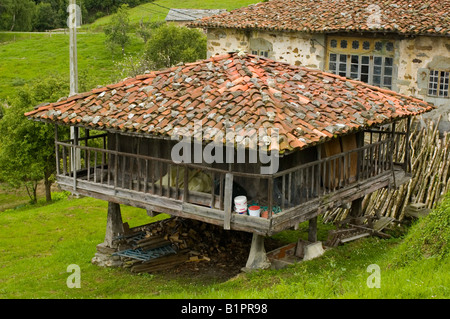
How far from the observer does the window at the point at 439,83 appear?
722 inches

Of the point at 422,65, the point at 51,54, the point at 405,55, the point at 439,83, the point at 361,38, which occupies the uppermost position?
the point at 361,38

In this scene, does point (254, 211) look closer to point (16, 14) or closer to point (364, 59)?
point (364, 59)

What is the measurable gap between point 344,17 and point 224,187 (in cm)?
1125

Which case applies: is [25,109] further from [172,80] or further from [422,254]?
[422,254]

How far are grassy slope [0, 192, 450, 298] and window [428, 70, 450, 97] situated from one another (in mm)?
6335

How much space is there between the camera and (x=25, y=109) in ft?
82.6

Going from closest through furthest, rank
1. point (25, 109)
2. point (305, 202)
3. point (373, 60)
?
point (305, 202) → point (373, 60) → point (25, 109)

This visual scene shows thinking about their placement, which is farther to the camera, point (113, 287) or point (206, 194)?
point (113, 287)

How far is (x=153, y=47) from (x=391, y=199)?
80.4 ft

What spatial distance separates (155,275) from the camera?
12781 mm

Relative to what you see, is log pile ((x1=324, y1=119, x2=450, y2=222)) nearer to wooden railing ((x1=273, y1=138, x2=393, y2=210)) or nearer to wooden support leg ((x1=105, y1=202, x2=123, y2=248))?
wooden railing ((x1=273, y1=138, x2=393, y2=210))

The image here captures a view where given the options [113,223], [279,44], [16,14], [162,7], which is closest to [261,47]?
[279,44]

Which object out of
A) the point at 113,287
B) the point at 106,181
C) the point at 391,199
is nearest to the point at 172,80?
the point at 106,181

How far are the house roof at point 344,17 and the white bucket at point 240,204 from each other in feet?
32.7
